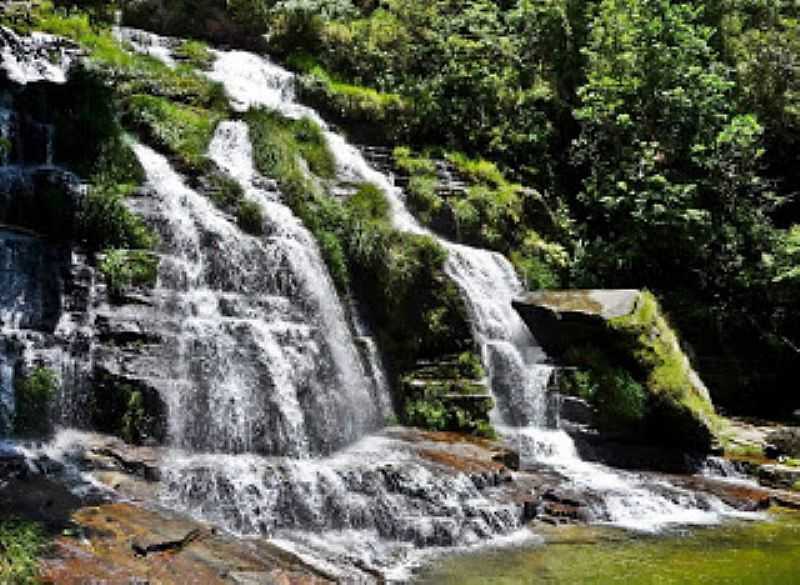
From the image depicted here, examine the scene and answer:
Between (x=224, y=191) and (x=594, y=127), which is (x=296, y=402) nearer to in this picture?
(x=224, y=191)

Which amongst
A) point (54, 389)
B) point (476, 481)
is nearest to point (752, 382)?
point (476, 481)

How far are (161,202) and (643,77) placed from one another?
1460cm

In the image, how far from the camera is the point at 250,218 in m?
13.1

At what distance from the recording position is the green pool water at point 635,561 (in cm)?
754

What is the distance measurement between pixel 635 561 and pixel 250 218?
8.39 meters

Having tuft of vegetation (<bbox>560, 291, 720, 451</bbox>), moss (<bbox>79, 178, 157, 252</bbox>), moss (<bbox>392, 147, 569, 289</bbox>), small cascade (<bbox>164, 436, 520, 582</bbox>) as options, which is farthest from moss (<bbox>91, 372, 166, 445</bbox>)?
moss (<bbox>392, 147, 569, 289</bbox>)

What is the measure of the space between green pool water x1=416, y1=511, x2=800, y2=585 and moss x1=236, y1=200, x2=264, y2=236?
7157mm

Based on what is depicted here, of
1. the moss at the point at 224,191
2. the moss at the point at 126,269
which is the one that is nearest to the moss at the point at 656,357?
the moss at the point at 224,191

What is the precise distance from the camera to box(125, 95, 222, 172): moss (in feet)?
46.8

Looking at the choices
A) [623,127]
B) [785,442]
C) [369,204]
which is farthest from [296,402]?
[623,127]

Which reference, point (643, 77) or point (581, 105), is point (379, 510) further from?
point (581, 105)

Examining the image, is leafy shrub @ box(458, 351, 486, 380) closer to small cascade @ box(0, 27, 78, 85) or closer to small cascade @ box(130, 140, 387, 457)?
small cascade @ box(130, 140, 387, 457)

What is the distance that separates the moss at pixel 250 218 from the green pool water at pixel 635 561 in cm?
716

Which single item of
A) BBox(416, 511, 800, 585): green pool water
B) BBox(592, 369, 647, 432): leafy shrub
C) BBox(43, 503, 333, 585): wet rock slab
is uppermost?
BBox(592, 369, 647, 432): leafy shrub
